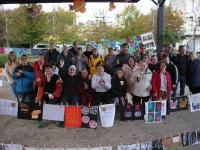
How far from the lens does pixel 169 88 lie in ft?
16.3

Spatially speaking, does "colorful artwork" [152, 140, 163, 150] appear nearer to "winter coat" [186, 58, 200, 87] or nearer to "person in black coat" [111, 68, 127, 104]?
"person in black coat" [111, 68, 127, 104]

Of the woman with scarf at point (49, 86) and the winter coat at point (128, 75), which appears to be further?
the winter coat at point (128, 75)

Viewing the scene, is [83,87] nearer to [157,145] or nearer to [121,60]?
[121,60]

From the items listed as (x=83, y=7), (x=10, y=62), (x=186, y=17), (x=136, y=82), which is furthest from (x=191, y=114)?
(x=186, y=17)

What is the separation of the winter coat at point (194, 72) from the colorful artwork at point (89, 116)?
Result: 3.31 meters

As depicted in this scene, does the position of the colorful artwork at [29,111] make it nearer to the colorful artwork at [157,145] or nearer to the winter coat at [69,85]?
the winter coat at [69,85]

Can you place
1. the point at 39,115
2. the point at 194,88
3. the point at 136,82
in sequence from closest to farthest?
the point at 39,115 < the point at 136,82 < the point at 194,88

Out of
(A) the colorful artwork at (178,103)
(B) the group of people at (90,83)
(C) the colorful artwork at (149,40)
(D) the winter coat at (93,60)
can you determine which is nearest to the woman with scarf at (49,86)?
(B) the group of people at (90,83)

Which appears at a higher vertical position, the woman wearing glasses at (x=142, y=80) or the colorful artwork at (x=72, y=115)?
the woman wearing glasses at (x=142, y=80)

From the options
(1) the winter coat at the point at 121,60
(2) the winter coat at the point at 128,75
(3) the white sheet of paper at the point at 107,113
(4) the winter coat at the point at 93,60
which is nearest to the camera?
(3) the white sheet of paper at the point at 107,113

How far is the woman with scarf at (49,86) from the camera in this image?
477 centimetres

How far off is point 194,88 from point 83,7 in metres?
4.09

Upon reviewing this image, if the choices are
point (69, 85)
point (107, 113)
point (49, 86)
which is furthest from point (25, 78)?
point (107, 113)

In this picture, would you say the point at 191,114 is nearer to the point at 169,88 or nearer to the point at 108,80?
the point at 169,88
